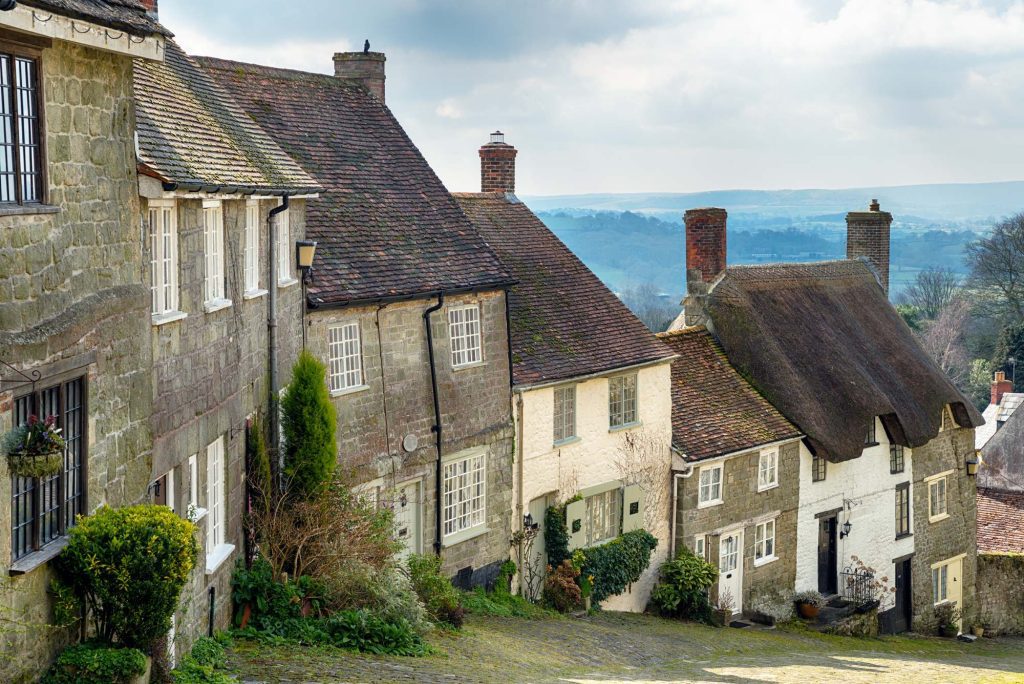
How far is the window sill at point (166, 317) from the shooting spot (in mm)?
12953

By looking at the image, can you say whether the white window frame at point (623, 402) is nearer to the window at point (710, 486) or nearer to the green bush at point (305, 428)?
the window at point (710, 486)

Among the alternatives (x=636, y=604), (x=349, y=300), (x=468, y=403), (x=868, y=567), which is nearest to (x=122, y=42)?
(x=349, y=300)

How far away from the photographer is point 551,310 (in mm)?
27047

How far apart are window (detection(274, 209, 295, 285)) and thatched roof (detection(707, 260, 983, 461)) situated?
15.5 m

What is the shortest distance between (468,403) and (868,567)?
14.6m

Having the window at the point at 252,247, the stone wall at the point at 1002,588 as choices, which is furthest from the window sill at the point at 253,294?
the stone wall at the point at 1002,588

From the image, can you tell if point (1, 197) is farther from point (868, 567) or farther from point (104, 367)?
point (868, 567)

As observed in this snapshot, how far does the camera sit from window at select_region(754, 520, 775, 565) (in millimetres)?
29688

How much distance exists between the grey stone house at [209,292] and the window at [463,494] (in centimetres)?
483

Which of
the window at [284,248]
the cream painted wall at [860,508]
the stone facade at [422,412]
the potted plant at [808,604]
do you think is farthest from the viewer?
the cream painted wall at [860,508]

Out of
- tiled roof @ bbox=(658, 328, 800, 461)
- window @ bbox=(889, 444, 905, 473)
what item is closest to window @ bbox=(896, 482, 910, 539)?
window @ bbox=(889, 444, 905, 473)

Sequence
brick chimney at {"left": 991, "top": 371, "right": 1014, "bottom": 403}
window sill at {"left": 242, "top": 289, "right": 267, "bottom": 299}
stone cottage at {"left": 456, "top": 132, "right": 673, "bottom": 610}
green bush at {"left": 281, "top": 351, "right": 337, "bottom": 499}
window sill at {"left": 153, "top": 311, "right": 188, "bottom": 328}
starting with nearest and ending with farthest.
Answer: window sill at {"left": 153, "top": 311, "right": 188, "bottom": 328} < window sill at {"left": 242, "top": 289, "right": 267, "bottom": 299} < green bush at {"left": 281, "top": 351, "right": 337, "bottom": 499} < stone cottage at {"left": 456, "top": 132, "right": 673, "bottom": 610} < brick chimney at {"left": 991, "top": 371, "right": 1014, "bottom": 403}

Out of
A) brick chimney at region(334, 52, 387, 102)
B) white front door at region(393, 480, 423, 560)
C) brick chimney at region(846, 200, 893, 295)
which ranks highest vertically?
brick chimney at region(334, 52, 387, 102)

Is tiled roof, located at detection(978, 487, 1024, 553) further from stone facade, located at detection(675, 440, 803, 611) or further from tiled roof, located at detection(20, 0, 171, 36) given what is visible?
tiled roof, located at detection(20, 0, 171, 36)
